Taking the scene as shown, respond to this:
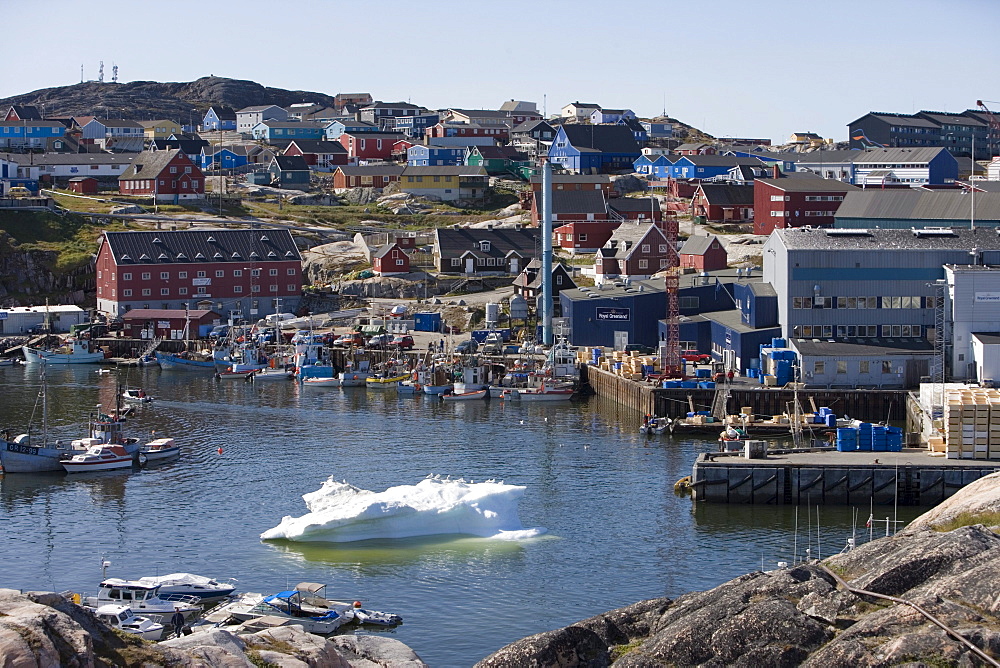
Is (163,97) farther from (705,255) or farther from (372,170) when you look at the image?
(705,255)

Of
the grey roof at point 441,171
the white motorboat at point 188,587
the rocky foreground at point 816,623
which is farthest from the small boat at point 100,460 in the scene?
the grey roof at point 441,171

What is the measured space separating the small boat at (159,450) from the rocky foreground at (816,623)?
25.0m

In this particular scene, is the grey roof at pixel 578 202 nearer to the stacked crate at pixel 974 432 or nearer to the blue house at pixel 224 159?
the blue house at pixel 224 159

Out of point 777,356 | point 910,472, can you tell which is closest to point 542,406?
point 777,356

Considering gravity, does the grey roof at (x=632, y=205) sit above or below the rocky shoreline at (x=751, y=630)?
above

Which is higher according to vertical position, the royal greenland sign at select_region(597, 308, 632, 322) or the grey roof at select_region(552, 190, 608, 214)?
the grey roof at select_region(552, 190, 608, 214)

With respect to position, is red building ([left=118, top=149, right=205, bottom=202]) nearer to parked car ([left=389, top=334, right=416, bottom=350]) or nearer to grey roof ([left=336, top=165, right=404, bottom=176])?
grey roof ([left=336, top=165, right=404, bottom=176])

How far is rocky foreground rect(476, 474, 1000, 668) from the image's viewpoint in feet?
55.0

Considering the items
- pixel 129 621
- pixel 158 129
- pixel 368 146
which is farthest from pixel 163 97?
pixel 129 621

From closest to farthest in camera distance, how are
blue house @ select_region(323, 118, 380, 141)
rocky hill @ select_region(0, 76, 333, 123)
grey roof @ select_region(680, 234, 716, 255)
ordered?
1. grey roof @ select_region(680, 234, 716, 255)
2. blue house @ select_region(323, 118, 380, 141)
3. rocky hill @ select_region(0, 76, 333, 123)

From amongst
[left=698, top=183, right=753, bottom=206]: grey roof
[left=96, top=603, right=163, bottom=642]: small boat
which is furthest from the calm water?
[left=698, top=183, right=753, bottom=206]: grey roof

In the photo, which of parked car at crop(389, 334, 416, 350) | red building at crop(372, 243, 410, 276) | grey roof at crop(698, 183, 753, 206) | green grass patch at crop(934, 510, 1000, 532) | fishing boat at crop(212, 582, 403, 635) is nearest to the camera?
green grass patch at crop(934, 510, 1000, 532)

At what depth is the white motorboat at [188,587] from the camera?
89.8 feet

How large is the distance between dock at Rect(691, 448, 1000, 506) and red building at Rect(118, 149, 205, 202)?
183ft
